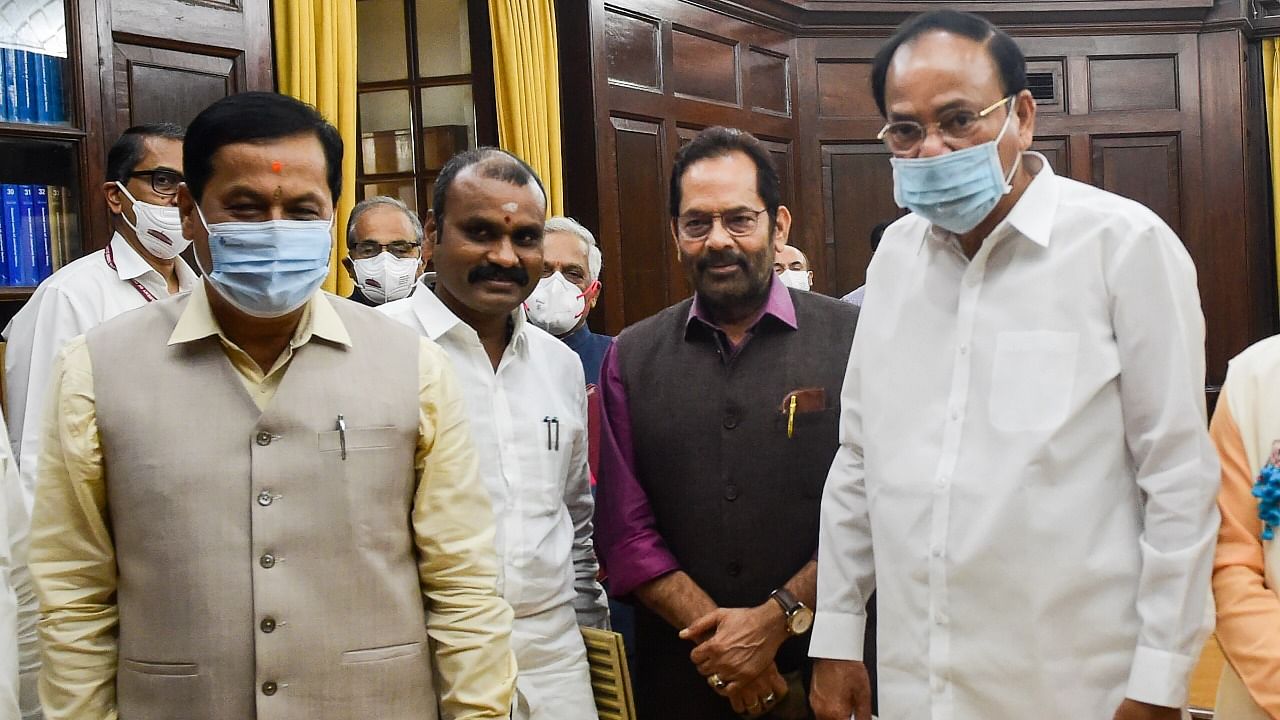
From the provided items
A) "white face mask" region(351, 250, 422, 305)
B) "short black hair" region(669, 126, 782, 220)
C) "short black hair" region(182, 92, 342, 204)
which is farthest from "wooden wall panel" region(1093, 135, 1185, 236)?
"short black hair" region(182, 92, 342, 204)

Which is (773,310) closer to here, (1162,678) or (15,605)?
(1162,678)

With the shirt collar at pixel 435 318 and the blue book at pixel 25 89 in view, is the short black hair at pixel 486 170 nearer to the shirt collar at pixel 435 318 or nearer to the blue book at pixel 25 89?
the shirt collar at pixel 435 318

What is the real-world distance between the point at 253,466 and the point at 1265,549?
1.39 metres

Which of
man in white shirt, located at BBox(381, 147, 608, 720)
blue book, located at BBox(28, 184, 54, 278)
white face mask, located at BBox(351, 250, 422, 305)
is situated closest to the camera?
man in white shirt, located at BBox(381, 147, 608, 720)

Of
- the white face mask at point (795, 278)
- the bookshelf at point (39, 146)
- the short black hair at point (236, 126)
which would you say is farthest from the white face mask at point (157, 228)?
the white face mask at point (795, 278)

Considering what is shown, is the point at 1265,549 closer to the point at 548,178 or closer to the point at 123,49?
the point at 123,49

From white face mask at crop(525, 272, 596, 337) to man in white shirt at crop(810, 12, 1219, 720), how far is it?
5.06ft

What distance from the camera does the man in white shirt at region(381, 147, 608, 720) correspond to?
6.70 feet

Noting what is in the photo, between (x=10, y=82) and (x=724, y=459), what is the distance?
Answer: 102 inches

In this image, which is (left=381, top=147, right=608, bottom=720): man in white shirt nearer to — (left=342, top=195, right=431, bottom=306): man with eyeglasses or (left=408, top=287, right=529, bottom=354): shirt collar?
(left=408, top=287, right=529, bottom=354): shirt collar

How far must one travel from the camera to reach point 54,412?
160 cm

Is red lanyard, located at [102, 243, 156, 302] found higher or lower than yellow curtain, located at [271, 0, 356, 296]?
lower

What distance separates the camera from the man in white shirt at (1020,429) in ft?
5.32

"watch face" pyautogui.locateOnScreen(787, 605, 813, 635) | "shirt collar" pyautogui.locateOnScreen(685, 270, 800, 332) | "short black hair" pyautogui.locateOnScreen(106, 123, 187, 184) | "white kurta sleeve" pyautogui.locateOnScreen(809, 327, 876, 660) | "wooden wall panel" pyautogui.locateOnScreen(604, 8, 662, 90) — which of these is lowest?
"watch face" pyautogui.locateOnScreen(787, 605, 813, 635)
